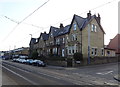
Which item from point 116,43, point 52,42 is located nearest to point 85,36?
point 52,42

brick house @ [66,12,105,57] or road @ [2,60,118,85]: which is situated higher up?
brick house @ [66,12,105,57]

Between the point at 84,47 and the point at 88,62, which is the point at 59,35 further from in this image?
the point at 88,62

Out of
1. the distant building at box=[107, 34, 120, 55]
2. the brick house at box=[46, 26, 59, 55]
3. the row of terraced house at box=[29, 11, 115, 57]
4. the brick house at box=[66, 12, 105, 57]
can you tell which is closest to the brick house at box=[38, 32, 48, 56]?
the brick house at box=[46, 26, 59, 55]

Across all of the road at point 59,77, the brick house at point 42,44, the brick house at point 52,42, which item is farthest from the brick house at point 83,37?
the road at point 59,77

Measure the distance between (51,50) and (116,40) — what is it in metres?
24.6

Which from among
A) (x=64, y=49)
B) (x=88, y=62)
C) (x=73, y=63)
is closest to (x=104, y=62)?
(x=88, y=62)

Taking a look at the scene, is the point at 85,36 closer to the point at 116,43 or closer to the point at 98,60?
the point at 98,60

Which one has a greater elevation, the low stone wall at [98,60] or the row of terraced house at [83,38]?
the row of terraced house at [83,38]

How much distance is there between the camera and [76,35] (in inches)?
1602

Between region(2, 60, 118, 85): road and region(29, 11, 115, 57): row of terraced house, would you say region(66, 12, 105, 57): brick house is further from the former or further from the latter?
region(2, 60, 118, 85): road

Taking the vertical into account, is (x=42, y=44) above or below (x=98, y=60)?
above

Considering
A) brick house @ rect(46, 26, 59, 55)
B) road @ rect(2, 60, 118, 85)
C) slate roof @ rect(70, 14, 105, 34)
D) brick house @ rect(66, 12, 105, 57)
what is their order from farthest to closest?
brick house @ rect(46, 26, 59, 55) → slate roof @ rect(70, 14, 105, 34) → brick house @ rect(66, 12, 105, 57) → road @ rect(2, 60, 118, 85)

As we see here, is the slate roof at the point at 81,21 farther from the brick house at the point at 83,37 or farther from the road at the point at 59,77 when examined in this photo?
the road at the point at 59,77

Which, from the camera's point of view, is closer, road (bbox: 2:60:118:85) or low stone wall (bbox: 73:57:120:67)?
road (bbox: 2:60:118:85)
